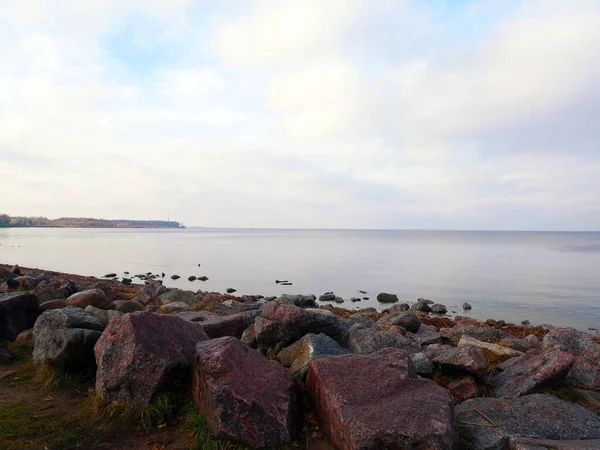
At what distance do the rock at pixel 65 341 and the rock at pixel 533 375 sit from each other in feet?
24.5

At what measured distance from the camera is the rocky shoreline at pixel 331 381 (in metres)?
5.19

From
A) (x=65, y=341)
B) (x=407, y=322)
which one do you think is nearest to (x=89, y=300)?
(x=65, y=341)

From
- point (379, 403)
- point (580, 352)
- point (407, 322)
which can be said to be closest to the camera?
point (379, 403)

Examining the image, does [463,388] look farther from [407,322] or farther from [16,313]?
[16,313]

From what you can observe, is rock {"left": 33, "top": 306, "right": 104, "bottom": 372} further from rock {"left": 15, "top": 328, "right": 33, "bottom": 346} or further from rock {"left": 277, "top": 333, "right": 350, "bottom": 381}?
rock {"left": 277, "top": 333, "right": 350, "bottom": 381}

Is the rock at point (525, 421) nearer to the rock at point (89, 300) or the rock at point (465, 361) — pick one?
the rock at point (465, 361)

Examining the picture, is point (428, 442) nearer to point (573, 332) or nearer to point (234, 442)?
point (234, 442)

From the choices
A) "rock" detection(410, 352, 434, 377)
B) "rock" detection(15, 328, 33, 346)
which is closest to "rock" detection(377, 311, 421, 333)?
"rock" detection(410, 352, 434, 377)

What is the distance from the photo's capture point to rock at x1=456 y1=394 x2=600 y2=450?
531 cm

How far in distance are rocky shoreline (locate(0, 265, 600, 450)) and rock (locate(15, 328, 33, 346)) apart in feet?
2.08

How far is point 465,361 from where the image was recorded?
7.11 m

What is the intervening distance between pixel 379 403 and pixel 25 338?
8537 mm

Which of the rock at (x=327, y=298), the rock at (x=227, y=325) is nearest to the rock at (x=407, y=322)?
the rock at (x=227, y=325)

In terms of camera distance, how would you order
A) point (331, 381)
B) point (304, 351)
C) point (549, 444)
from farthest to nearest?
point (304, 351)
point (331, 381)
point (549, 444)
